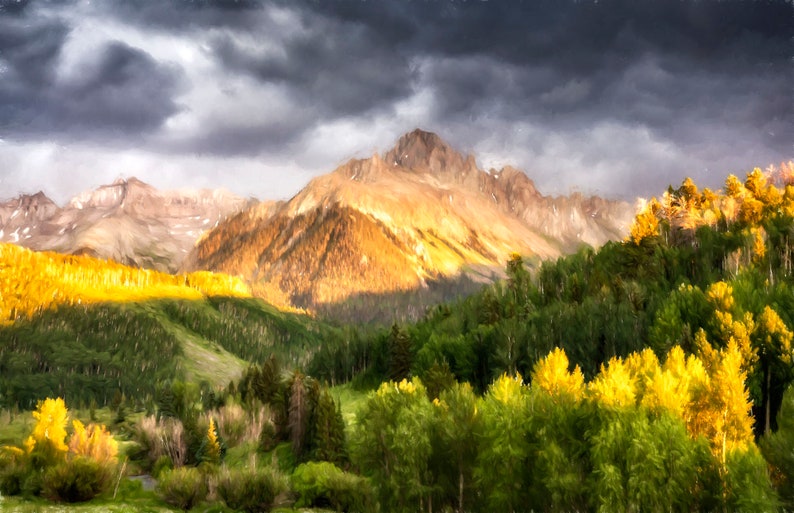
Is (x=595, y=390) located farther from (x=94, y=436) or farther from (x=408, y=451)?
(x=94, y=436)

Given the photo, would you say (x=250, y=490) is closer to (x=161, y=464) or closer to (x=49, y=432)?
(x=49, y=432)

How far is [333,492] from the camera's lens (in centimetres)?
6353

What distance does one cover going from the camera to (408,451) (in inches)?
2483

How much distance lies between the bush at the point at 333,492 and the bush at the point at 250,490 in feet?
8.07

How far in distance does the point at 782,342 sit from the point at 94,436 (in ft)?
285

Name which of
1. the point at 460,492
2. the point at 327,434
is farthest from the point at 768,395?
the point at 327,434

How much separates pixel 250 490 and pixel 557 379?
32204 mm

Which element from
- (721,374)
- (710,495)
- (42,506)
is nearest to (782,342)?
(721,374)

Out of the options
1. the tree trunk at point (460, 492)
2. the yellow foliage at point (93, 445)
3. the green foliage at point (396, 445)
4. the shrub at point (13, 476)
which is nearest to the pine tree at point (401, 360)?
the green foliage at point (396, 445)

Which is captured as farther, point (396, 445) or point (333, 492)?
point (333, 492)

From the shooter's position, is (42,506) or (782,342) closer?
(42,506)

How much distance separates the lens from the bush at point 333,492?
207 feet

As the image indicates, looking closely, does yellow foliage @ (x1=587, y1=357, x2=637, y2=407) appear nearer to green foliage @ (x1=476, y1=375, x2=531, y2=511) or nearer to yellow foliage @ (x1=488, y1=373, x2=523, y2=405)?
green foliage @ (x1=476, y1=375, x2=531, y2=511)

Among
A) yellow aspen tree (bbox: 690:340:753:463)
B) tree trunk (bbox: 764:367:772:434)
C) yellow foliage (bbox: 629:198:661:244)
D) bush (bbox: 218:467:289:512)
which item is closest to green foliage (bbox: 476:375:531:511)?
yellow aspen tree (bbox: 690:340:753:463)
